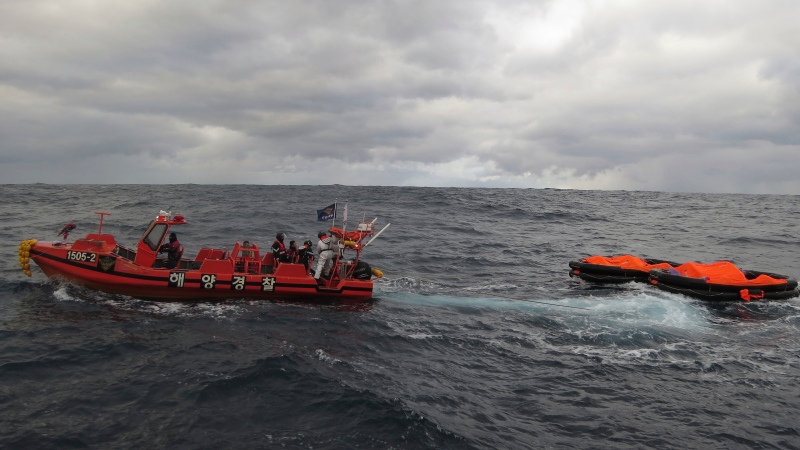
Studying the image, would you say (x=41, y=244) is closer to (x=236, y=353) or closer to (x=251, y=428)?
(x=236, y=353)

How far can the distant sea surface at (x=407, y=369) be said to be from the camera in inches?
338

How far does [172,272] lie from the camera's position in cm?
1567

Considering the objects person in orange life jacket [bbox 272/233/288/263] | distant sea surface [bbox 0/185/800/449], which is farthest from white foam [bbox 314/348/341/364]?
person in orange life jacket [bbox 272/233/288/263]

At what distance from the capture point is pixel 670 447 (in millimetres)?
8609

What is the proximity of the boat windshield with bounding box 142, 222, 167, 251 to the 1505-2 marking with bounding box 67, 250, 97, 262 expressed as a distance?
1550 mm

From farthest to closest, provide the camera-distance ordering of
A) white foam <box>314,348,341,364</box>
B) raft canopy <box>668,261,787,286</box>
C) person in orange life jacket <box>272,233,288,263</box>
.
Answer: raft canopy <box>668,261,787,286</box>
person in orange life jacket <box>272,233,288,263</box>
white foam <box>314,348,341,364</box>

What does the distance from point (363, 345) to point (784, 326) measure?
46.3 ft

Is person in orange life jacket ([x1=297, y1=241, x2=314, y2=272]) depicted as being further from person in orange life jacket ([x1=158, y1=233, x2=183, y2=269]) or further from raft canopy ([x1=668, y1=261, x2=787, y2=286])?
raft canopy ([x1=668, y1=261, x2=787, y2=286])

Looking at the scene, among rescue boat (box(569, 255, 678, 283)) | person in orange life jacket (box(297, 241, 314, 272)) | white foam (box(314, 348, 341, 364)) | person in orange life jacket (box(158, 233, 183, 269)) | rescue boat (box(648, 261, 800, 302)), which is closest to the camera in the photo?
white foam (box(314, 348, 341, 364))

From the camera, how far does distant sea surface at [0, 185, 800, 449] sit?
28.2ft

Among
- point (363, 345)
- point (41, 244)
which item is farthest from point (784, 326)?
point (41, 244)

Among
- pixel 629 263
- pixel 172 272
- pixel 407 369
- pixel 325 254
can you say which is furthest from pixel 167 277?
pixel 629 263

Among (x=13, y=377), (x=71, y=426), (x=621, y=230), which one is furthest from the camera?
(x=621, y=230)

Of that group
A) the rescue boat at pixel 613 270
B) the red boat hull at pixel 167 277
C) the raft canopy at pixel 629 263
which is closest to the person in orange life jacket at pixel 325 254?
the red boat hull at pixel 167 277
